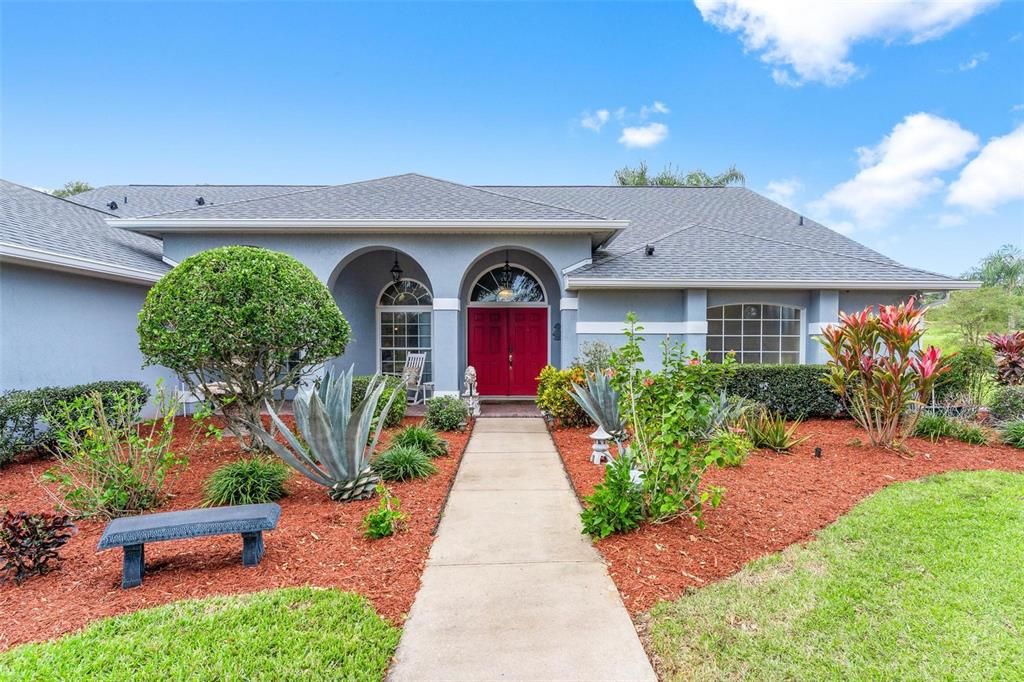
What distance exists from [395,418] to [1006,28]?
18.4m

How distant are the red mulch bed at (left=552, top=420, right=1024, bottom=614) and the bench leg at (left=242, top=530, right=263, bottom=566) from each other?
285cm

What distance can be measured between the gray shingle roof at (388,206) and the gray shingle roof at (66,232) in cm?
121

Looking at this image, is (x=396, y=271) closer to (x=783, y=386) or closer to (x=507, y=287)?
(x=507, y=287)

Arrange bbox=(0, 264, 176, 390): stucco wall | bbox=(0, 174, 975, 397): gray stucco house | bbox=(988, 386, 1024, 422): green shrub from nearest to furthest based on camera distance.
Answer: bbox=(0, 264, 176, 390): stucco wall
bbox=(988, 386, 1024, 422): green shrub
bbox=(0, 174, 975, 397): gray stucco house

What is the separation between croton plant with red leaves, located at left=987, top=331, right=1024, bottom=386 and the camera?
29.1 ft

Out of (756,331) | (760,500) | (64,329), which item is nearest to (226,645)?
(760,500)

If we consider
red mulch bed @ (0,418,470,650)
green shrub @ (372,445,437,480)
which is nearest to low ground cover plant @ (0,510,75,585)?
red mulch bed @ (0,418,470,650)

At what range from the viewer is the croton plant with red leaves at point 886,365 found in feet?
20.8

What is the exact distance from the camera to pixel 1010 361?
8922 millimetres

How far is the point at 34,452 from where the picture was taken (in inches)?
260

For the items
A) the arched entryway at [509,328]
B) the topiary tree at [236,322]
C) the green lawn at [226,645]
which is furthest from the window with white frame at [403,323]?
the green lawn at [226,645]

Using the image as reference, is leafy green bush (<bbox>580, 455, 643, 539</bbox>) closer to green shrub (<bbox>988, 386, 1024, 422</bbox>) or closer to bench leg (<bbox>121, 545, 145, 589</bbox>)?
bench leg (<bbox>121, 545, 145, 589</bbox>)

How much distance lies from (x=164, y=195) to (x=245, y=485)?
560 inches

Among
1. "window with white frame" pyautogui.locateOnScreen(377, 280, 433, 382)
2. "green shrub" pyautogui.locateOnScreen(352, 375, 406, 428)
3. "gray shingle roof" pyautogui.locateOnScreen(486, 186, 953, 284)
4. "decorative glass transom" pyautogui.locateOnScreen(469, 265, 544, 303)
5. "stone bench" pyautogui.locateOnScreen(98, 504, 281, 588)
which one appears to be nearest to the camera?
"stone bench" pyautogui.locateOnScreen(98, 504, 281, 588)
